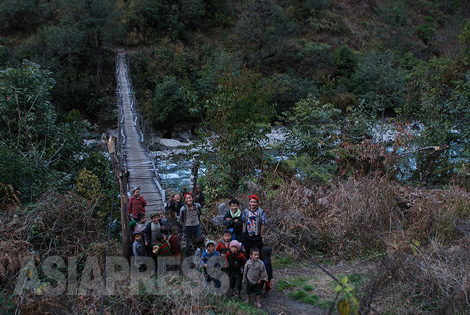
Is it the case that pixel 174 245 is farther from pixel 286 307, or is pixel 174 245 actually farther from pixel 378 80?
pixel 378 80

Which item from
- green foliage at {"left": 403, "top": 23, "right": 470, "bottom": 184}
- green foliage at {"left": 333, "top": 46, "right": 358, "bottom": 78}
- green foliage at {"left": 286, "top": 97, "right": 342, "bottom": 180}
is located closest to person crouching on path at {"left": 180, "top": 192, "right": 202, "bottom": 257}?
green foliage at {"left": 286, "top": 97, "right": 342, "bottom": 180}

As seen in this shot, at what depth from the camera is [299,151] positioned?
8.69 m

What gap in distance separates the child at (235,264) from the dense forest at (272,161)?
0.27 metres

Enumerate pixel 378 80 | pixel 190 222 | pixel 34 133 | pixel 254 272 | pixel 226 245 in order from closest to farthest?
pixel 254 272 → pixel 226 245 → pixel 190 222 → pixel 34 133 → pixel 378 80

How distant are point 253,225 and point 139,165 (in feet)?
17.1

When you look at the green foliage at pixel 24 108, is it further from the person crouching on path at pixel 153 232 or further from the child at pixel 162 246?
the child at pixel 162 246

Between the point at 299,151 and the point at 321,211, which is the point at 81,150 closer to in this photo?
the point at 299,151

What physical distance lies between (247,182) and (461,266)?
160 inches

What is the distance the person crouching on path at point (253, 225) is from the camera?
429 cm

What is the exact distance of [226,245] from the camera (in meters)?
4.20

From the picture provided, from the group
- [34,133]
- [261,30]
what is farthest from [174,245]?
[261,30]

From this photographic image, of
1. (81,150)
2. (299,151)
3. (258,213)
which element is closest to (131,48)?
(81,150)

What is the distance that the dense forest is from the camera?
3.91 metres

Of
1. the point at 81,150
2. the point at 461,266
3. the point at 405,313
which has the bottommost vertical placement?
the point at 81,150
